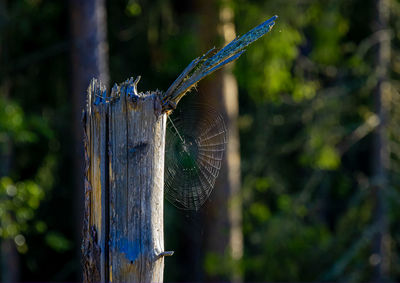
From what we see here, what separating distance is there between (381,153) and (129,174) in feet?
22.5

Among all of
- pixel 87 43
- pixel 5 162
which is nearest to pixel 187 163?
pixel 87 43

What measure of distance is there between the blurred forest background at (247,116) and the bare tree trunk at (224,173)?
0.07 feet

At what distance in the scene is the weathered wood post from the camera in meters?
2.38

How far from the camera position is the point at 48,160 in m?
9.52

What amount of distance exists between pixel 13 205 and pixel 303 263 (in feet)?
16.3

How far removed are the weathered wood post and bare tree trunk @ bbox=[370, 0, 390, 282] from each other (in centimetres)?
651

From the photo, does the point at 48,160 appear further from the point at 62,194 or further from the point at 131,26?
the point at 131,26

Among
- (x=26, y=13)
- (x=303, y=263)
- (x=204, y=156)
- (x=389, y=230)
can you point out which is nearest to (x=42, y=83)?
(x=26, y=13)

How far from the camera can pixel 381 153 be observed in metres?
8.51

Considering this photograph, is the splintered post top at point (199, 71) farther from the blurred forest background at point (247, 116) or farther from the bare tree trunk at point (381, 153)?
the bare tree trunk at point (381, 153)

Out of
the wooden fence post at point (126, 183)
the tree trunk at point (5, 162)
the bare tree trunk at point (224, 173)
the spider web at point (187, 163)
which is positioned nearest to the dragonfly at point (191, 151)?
the spider web at point (187, 163)

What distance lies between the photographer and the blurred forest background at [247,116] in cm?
817

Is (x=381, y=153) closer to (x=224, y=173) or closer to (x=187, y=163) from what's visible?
(x=224, y=173)

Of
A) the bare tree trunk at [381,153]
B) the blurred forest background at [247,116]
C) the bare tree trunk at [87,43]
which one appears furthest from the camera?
the bare tree trunk at [381,153]
